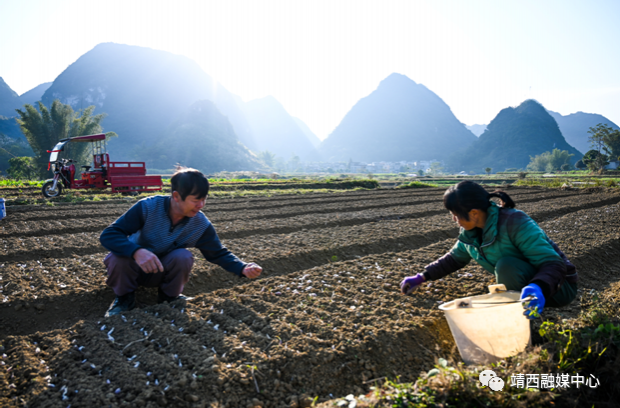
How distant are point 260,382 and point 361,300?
1336 millimetres

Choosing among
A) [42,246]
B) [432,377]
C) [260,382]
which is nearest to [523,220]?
[432,377]

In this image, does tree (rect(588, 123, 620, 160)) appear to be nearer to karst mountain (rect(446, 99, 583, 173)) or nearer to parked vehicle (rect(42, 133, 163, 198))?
karst mountain (rect(446, 99, 583, 173))

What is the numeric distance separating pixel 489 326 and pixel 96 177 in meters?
14.9

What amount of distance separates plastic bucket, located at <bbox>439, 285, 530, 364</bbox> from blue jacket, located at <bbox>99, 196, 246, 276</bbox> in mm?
1737

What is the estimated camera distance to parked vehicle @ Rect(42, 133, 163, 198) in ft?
40.9

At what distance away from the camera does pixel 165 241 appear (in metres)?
2.84

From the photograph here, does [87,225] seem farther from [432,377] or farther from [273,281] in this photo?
[432,377]

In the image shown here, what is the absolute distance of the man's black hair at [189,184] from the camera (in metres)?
2.54

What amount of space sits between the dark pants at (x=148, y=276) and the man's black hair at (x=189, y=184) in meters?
0.60

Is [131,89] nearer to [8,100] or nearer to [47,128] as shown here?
[8,100]

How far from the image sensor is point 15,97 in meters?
125

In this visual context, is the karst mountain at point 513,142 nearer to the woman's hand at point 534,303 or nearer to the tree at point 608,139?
the tree at point 608,139

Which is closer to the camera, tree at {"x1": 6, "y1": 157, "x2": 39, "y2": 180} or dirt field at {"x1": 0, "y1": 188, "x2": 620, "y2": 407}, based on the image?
dirt field at {"x1": 0, "y1": 188, "x2": 620, "y2": 407}

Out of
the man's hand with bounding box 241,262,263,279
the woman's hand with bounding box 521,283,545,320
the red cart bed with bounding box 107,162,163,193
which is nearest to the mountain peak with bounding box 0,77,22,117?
the red cart bed with bounding box 107,162,163,193
